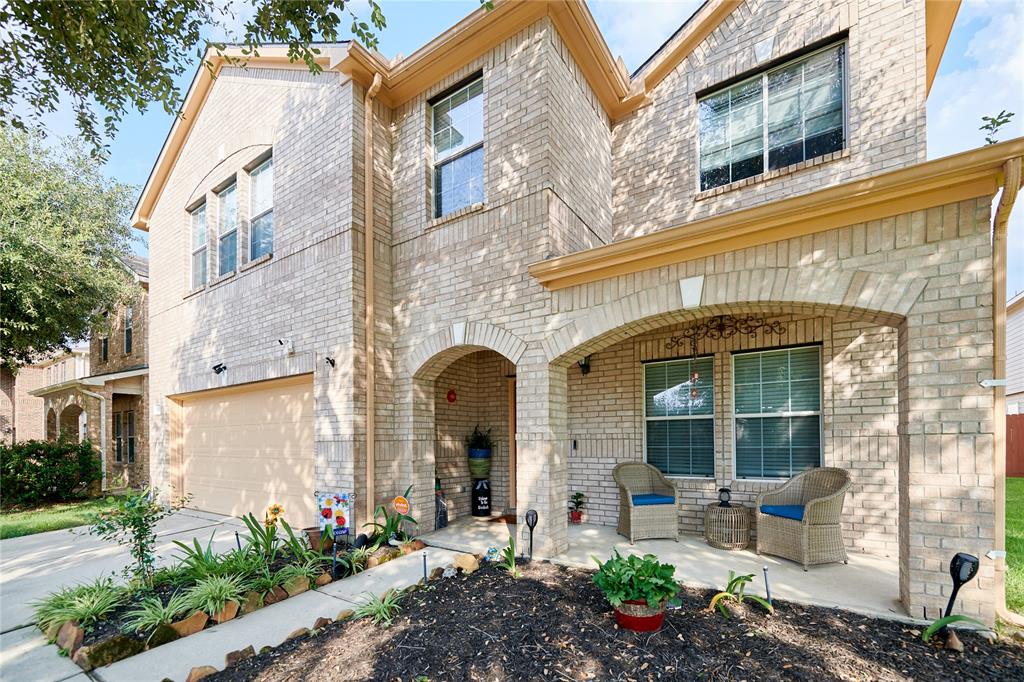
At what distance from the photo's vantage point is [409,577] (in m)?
4.70

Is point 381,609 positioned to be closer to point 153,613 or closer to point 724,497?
point 153,613

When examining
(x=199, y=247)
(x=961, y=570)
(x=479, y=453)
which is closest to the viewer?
(x=961, y=570)

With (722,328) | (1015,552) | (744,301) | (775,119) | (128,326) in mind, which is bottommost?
(1015,552)

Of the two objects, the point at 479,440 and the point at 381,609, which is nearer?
the point at 381,609

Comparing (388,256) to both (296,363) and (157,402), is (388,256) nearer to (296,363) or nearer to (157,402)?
(296,363)

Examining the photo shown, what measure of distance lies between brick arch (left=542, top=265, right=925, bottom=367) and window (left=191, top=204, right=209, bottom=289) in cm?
753

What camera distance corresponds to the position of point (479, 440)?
24.9 ft

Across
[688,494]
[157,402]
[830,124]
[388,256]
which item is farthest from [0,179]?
[830,124]

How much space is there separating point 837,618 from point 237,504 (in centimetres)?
826

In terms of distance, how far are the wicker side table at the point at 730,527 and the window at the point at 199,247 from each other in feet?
30.9

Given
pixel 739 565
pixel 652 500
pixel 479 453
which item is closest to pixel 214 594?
pixel 479 453

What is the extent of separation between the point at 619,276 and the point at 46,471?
13511 mm

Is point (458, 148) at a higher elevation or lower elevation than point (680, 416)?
higher

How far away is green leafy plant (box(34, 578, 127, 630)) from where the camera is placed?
3.83 m
